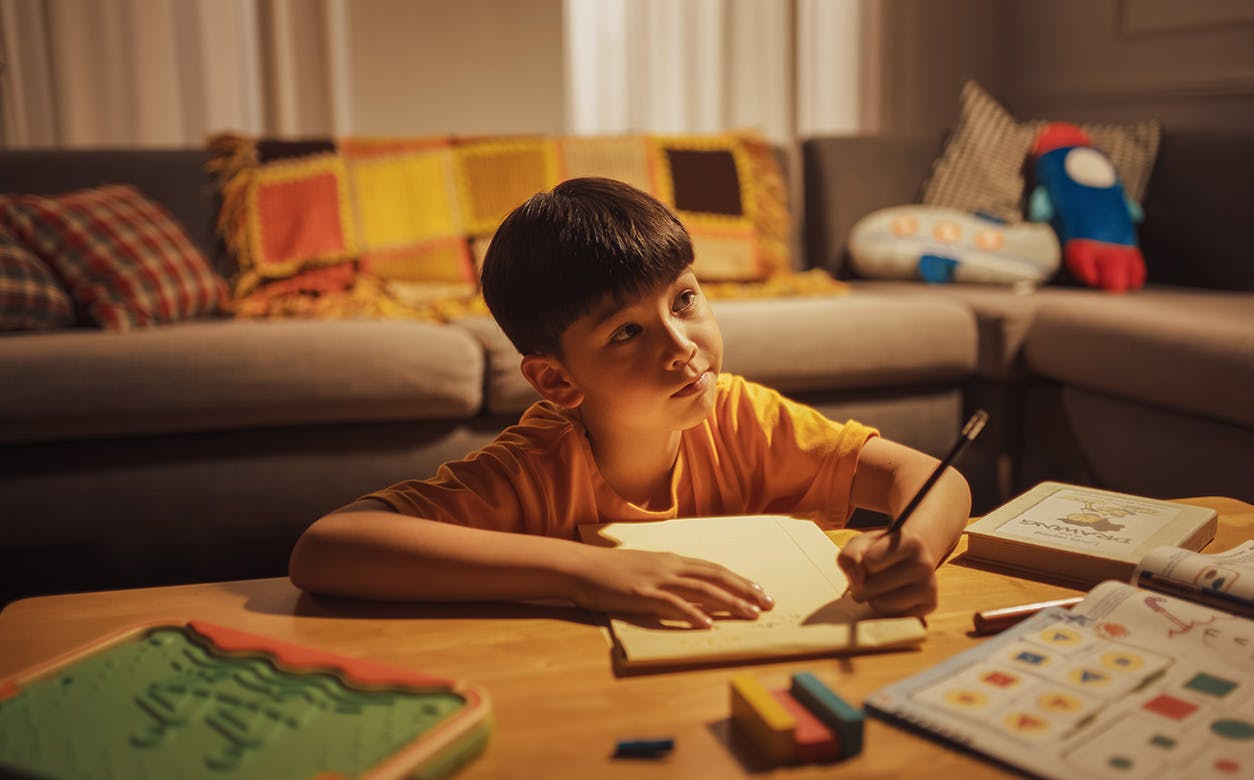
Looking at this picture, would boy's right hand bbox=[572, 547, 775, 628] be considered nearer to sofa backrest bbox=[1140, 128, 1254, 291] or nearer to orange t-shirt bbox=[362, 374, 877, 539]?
orange t-shirt bbox=[362, 374, 877, 539]

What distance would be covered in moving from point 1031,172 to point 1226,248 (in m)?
0.48

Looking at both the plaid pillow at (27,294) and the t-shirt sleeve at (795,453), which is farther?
the plaid pillow at (27,294)

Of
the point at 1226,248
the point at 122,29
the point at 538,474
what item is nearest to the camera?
the point at 538,474

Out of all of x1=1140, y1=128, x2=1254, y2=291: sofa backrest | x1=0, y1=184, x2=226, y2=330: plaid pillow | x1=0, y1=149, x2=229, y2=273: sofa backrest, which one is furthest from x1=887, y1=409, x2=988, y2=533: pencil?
x1=1140, y1=128, x2=1254, y2=291: sofa backrest

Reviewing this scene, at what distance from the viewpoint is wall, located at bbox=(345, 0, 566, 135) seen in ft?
10.9

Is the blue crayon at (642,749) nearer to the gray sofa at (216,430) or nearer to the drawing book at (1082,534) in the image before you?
the drawing book at (1082,534)

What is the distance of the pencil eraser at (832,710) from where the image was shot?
526 millimetres

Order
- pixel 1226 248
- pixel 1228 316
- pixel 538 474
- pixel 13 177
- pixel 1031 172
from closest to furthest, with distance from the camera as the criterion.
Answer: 1. pixel 538 474
2. pixel 1228 316
3. pixel 13 177
4. pixel 1226 248
5. pixel 1031 172

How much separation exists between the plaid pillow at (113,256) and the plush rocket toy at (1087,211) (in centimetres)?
194

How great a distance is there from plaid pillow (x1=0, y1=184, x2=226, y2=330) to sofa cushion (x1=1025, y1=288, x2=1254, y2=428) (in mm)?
1722

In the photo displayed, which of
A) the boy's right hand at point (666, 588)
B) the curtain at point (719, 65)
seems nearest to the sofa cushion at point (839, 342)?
the boy's right hand at point (666, 588)

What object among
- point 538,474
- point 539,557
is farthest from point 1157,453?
point 539,557

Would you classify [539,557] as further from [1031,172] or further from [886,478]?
[1031,172]

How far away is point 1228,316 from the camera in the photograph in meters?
1.95
